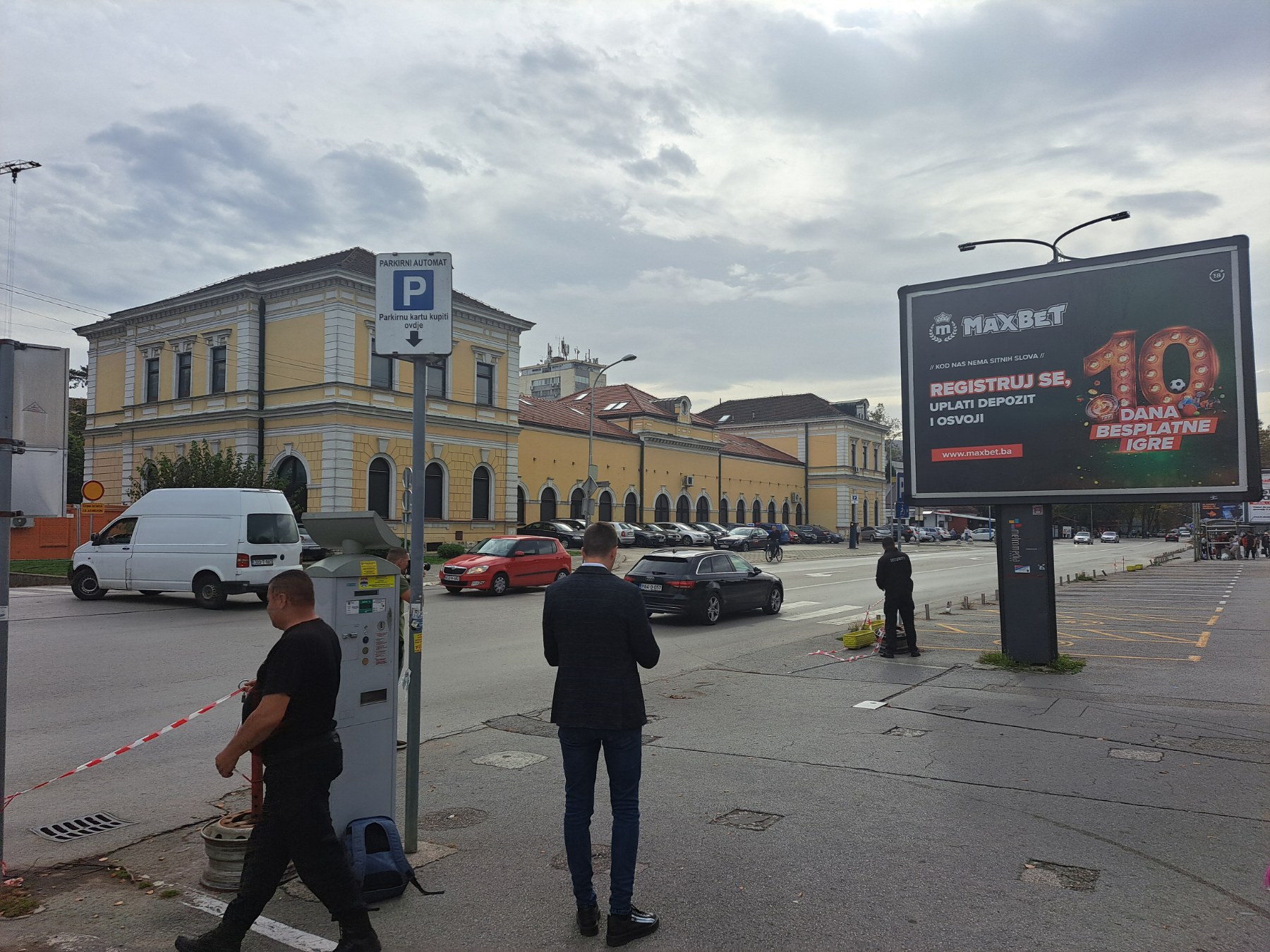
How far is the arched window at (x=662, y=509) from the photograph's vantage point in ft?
196

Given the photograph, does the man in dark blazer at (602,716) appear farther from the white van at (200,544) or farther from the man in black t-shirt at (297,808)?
the white van at (200,544)

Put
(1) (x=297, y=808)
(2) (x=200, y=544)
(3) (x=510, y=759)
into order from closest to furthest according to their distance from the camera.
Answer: (1) (x=297, y=808), (3) (x=510, y=759), (2) (x=200, y=544)

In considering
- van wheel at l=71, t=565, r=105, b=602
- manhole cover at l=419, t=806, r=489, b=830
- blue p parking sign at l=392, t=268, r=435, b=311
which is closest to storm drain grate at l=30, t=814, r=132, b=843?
manhole cover at l=419, t=806, r=489, b=830

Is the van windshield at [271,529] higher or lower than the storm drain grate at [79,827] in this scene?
higher

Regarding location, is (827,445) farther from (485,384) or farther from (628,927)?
(628,927)

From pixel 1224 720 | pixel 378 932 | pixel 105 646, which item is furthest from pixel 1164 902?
pixel 105 646

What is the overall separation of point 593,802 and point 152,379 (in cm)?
4595

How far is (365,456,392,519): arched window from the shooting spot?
38.2m

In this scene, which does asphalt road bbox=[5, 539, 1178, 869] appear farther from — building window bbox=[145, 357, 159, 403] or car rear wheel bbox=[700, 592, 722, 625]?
building window bbox=[145, 357, 159, 403]

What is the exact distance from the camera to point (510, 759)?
23.5 ft

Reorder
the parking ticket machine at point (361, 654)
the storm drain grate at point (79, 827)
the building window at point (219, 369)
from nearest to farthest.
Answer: the parking ticket machine at point (361, 654) < the storm drain grate at point (79, 827) < the building window at point (219, 369)

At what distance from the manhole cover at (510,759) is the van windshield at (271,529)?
12.8 metres

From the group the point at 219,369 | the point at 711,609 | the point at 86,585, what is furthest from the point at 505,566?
the point at 219,369

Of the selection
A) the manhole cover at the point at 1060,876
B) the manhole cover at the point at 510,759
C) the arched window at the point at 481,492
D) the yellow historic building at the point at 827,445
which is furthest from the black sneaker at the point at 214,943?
the yellow historic building at the point at 827,445
